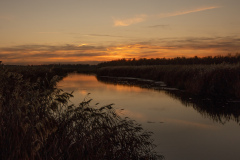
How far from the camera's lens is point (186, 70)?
79.0 feet

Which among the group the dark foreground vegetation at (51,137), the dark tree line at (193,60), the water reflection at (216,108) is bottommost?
the water reflection at (216,108)

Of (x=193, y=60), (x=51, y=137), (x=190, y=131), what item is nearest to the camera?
(x=51, y=137)

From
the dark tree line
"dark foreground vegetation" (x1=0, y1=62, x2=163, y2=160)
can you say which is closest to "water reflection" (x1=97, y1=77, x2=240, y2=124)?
"dark foreground vegetation" (x1=0, y1=62, x2=163, y2=160)

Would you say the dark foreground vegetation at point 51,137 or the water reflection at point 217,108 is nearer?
the dark foreground vegetation at point 51,137

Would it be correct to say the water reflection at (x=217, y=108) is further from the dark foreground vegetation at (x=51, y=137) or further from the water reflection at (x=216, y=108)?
the dark foreground vegetation at (x=51, y=137)

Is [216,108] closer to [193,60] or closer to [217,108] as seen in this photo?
[217,108]

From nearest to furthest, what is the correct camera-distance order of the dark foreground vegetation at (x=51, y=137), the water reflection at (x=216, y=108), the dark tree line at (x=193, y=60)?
the dark foreground vegetation at (x=51, y=137)
the water reflection at (x=216, y=108)
the dark tree line at (x=193, y=60)

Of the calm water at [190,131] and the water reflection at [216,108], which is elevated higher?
the water reflection at [216,108]

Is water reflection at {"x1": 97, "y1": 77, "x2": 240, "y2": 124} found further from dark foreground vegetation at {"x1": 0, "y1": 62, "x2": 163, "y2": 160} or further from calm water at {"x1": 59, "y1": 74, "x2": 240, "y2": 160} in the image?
dark foreground vegetation at {"x1": 0, "y1": 62, "x2": 163, "y2": 160}

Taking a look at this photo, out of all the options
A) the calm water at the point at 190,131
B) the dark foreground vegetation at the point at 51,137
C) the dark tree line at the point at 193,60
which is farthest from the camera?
the dark tree line at the point at 193,60

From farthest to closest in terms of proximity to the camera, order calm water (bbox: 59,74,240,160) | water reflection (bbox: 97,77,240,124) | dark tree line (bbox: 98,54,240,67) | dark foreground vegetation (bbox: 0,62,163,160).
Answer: dark tree line (bbox: 98,54,240,67) < water reflection (bbox: 97,77,240,124) < calm water (bbox: 59,74,240,160) < dark foreground vegetation (bbox: 0,62,163,160)

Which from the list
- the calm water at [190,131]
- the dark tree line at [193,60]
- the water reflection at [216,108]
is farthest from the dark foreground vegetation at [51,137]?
the dark tree line at [193,60]

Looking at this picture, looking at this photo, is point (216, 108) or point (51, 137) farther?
point (216, 108)

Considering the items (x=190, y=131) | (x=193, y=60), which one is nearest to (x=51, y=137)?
(x=190, y=131)
